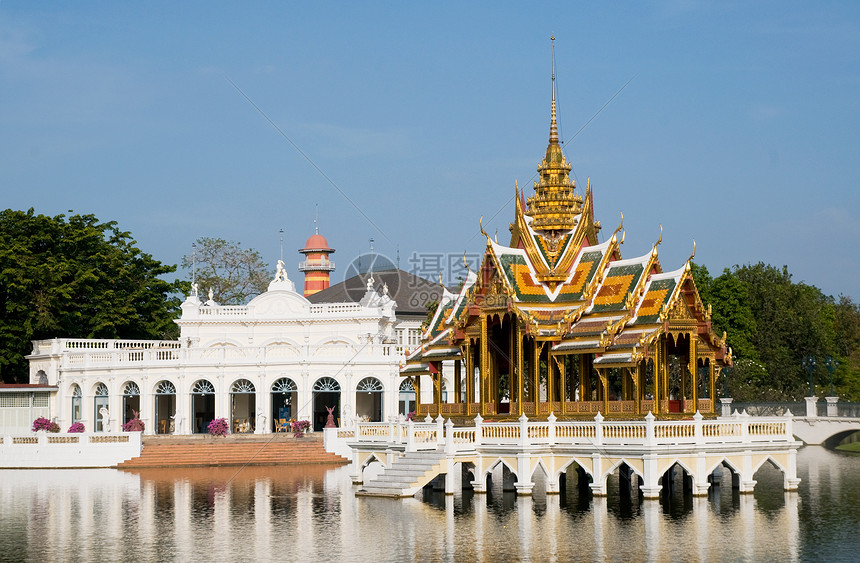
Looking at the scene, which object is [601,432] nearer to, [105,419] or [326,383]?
[326,383]

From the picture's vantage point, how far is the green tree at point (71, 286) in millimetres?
56719

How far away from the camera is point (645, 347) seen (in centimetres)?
2714

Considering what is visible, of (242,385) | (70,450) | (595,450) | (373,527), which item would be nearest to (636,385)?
(595,450)

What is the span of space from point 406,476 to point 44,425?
2475cm

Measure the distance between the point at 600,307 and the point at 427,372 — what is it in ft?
19.7

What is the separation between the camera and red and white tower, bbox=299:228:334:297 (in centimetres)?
8306

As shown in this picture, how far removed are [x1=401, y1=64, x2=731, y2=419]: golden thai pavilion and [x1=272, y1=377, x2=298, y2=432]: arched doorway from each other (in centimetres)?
1862

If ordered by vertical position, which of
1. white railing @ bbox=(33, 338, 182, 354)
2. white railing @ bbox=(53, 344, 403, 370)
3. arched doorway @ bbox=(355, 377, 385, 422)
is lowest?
arched doorway @ bbox=(355, 377, 385, 422)

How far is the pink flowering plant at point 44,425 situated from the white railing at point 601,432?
23.3 m

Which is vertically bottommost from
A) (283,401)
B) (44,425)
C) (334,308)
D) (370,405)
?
(44,425)

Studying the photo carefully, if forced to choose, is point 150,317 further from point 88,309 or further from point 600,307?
point 600,307

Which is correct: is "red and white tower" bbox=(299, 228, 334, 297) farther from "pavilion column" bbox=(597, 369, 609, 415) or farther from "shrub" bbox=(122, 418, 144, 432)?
"pavilion column" bbox=(597, 369, 609, 415)

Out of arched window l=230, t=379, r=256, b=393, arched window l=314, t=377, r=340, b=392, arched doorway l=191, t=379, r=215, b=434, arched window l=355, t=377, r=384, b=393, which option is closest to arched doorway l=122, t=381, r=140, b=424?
arched doorway l=191, t=379, r=215, b=434

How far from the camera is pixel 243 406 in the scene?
56.6 meters
